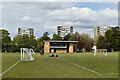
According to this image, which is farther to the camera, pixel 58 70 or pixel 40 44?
pixel 40 44

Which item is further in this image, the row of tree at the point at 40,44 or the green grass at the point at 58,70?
the row of tree at the point at 40,44

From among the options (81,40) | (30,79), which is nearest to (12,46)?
(81,40)

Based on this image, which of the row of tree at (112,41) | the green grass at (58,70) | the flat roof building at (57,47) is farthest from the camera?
the row of tree at (112,41)

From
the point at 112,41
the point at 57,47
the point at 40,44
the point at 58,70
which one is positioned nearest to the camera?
the point at 58,70

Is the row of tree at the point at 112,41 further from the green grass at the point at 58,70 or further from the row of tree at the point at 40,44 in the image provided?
the green grass at the point at 58,70

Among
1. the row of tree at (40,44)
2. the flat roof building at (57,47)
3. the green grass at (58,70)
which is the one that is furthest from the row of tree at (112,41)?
the green grass at (58,70)

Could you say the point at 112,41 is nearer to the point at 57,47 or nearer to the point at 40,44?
the point at 57,47

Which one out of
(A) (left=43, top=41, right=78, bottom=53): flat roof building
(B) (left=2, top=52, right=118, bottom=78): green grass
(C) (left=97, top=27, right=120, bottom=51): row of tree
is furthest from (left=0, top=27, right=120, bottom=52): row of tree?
(B) (left=2, top=52, right=118, bottom=78): green grass

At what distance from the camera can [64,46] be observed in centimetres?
8019

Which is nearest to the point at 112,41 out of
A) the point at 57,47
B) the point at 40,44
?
the point at 57,47

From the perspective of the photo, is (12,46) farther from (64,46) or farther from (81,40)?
(81,40)

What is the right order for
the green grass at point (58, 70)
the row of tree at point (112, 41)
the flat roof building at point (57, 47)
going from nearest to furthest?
the green grass at point (58, 70) → the flat roof building at point (57, 47) → the row of tree at point (112, 41)

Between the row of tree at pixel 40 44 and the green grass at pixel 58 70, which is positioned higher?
the row of tree at pixel 40 44

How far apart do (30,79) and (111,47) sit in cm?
7863
